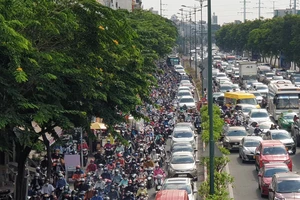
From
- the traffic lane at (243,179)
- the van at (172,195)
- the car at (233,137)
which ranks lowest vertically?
the traffic lane at (243,179)

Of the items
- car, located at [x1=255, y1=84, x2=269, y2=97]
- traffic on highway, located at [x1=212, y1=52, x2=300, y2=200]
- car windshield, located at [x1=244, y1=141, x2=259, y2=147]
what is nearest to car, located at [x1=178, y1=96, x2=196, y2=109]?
traffic on highway, located at [x1=212, y1=52, x2=300, y2=200]

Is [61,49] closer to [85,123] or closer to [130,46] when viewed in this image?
[85,123]

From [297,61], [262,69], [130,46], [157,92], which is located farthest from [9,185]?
[297,61]

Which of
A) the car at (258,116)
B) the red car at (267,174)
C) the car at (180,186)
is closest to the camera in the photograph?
the car at (180,186)

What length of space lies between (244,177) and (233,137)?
730 cm

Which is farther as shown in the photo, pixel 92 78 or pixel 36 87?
pixel 92 78

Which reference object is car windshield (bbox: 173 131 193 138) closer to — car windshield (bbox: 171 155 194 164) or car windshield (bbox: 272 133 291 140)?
car windshield (bbox: 272 133 291 140)

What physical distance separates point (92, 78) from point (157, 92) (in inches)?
1663

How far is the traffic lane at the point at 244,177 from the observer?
28328mm

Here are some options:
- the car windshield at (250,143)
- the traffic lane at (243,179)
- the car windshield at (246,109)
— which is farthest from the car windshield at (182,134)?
the car windshield at (246,109)

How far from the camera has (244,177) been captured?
32.2m

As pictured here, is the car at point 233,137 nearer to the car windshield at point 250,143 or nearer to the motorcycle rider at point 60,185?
the car windshield at point 250,143

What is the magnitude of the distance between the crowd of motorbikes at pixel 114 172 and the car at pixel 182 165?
51 centimetres

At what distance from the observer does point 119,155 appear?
1227 inches
